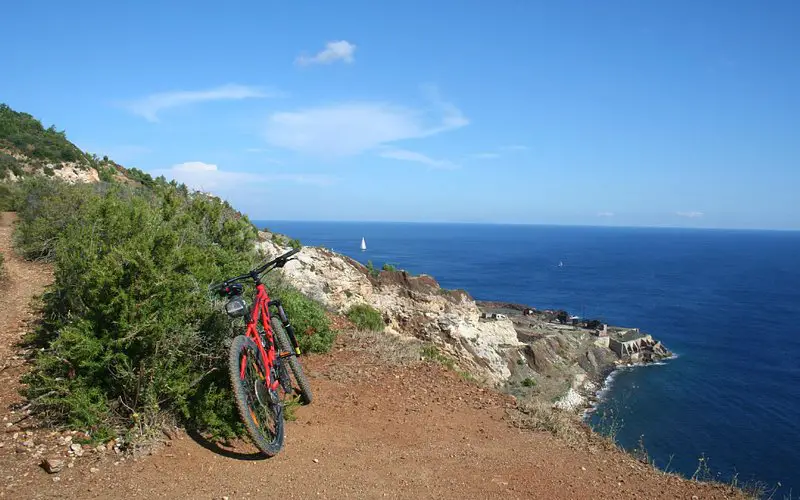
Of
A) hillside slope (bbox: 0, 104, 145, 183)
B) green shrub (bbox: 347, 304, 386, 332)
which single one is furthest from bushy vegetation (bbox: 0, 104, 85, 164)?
green shrub (bbox: 347, 304, 386, 332)

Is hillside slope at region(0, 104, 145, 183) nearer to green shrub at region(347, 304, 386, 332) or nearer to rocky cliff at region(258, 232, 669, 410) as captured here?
rocky cliff at region(258, 232, 669, 410)

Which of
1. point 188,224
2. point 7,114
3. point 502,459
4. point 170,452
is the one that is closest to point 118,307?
point 170,452

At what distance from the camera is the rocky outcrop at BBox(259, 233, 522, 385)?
50.4ft

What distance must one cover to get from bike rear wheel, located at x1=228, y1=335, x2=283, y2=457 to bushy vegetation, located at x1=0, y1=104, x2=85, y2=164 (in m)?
31.1

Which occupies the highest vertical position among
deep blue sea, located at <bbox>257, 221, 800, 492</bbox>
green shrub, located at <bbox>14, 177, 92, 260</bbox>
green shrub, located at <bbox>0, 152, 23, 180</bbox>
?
green shrub, located at <bbox>0, 152, 23, 180</bbox>

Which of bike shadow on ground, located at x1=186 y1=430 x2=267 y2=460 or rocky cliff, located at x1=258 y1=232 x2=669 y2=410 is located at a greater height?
bike shadow on ground, located at x1=186 y1=430 x2=267 y2=460

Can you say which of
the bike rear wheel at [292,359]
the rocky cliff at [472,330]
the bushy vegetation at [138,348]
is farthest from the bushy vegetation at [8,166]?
the bike rear wheel at [292,359]

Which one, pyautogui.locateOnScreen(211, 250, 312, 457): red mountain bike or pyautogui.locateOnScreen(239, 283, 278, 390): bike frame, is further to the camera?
pyautogui.locateOnScreen(239, 283, 278, 390): bike frame

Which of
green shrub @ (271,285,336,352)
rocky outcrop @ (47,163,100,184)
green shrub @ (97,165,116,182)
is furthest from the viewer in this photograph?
green shrub @ (97,165,116,182)

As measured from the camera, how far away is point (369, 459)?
→ 18.1 ft

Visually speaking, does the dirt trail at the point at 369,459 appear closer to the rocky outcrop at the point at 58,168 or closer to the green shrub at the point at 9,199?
the green shrub at the point at 9,199

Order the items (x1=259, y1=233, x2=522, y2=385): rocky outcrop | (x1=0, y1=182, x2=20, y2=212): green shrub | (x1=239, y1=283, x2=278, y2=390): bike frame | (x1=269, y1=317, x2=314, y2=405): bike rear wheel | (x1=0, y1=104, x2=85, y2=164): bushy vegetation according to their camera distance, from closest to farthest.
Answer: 1. (x1=239, y1=283, x2=278, y2=390): bike frame
2. (x1=269, y1=317, x2=314, y2=405): bike rear wheel
3. (x1=259, y1=233, x2=522, y2=385): rocky outcrop
4. (x1=0, y1=182, x2=20, y2=212): green shrub
5. (x1=0, y1=104, x2=85, y2=164): bushy vegetation

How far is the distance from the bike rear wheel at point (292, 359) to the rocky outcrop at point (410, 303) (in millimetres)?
5736

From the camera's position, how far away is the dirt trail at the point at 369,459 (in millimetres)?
4496
